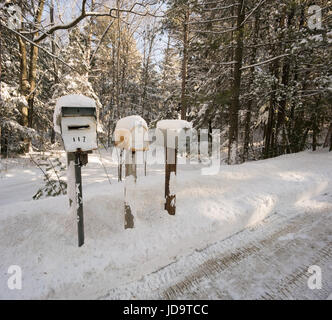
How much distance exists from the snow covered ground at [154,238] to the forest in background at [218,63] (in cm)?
287

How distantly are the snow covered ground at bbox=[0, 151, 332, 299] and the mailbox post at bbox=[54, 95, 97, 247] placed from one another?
451 mm

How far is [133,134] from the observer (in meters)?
2.41

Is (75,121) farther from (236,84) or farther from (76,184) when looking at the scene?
(236,84)

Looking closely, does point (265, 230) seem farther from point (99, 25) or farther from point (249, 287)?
point (99, 25)

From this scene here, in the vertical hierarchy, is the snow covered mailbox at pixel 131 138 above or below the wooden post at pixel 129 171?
above

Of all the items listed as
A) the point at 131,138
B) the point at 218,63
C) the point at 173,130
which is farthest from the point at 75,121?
the point at 218,63

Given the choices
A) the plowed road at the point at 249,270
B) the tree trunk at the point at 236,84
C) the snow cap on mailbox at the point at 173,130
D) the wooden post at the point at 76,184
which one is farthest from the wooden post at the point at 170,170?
the tree trunk at the point at 236,84

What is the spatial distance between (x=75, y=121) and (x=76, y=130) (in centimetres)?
10

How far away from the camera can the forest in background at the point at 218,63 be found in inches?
265

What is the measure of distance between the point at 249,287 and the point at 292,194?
2785 millimetres

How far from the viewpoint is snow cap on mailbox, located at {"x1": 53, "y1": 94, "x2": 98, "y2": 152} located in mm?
2133

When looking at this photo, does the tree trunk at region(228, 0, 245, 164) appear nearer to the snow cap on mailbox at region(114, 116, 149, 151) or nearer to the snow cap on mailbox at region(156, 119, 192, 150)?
the snow cap on mailbox at region(156, 119, 192, 150)

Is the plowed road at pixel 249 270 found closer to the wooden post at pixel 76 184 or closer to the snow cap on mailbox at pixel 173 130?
the wooden post at pixel 76 184

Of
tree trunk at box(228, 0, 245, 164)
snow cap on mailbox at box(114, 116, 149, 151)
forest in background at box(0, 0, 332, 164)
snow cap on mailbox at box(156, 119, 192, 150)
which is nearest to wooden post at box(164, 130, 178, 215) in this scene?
snow cap on mailbox at box(156, 119, 192, 150)
